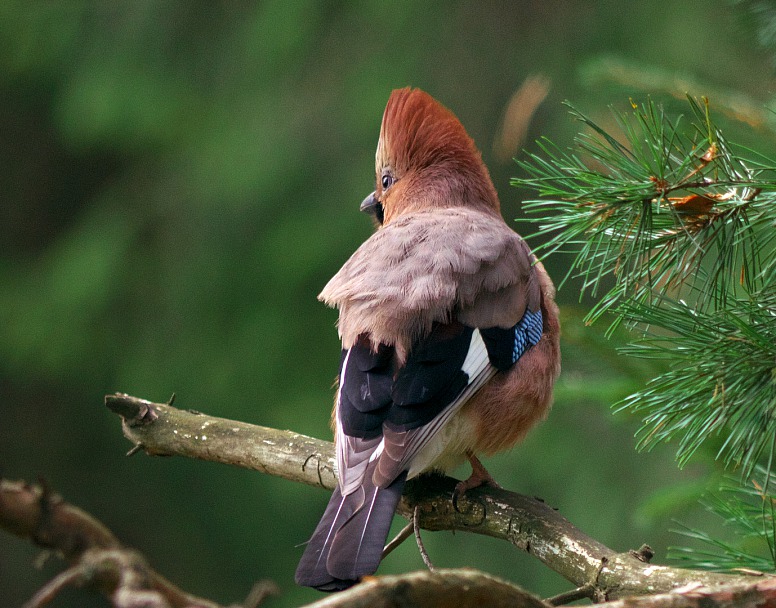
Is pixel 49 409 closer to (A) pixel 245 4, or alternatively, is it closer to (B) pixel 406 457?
(A) pixel 245 4

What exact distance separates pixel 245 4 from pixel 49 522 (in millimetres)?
6799

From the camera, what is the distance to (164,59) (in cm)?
712

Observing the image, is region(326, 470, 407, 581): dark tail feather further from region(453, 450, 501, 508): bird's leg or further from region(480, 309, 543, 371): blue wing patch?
region(480, 309, 543, 371): blue wing patch

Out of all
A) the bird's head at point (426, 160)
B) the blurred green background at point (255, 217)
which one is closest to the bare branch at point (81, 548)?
the bird's head at point (426, 160)

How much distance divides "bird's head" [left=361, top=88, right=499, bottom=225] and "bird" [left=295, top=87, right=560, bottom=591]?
0.19 meters

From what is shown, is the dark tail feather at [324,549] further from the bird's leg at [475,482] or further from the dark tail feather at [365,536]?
the bird's leg at [475,482]

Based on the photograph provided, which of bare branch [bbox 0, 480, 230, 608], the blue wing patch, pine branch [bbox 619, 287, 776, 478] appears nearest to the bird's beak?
the blue wing patch

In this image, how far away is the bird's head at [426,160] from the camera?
344 cm

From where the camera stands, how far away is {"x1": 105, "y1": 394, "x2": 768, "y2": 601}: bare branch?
2121 mm

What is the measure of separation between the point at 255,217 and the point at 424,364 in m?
4.74

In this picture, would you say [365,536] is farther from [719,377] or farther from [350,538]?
[719,377]

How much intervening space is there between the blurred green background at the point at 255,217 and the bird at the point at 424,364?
3.14 m

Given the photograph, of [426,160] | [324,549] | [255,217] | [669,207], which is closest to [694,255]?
[669,207]

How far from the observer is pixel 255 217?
7020 millimetres
